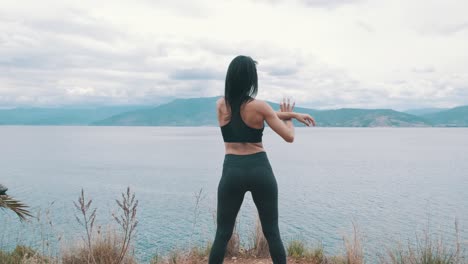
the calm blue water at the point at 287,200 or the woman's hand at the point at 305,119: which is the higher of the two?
the woman's hand at the point at 305,119

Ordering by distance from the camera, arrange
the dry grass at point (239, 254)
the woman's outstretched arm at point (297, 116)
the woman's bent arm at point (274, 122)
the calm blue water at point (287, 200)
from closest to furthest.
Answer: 1. the woman's bent arm at point (274, 122)
2. the woman's outstretched arm at point (297, 116)
3. the dry grass at point (239, 254)
4. the calm blue water at point (287, 200)

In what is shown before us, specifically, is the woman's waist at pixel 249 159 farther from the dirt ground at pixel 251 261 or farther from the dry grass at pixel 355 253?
the dirt ground at pixel 251 261

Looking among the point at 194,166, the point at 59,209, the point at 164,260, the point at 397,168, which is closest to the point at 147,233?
the point at 59,209

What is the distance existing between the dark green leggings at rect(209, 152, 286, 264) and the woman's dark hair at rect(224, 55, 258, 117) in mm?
416

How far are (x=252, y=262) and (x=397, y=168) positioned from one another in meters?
48.8

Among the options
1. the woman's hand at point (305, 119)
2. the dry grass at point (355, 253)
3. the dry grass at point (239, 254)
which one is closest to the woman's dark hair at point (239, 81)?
the woman's hand at point (305, 119)

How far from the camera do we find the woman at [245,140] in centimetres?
321

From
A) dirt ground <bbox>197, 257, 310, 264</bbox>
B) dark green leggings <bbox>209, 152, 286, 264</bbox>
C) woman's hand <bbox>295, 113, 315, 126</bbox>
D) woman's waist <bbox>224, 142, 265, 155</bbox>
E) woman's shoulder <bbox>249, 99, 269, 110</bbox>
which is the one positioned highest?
woman's shoulder <bbox>249, 99, 269, 110</bbox>

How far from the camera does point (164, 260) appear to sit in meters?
5.48

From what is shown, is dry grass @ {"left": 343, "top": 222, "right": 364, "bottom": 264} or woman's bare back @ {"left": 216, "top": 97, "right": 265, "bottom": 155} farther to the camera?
dry grass @ {"left": 343, "top": 222, "right": 364, "bottom": 264}

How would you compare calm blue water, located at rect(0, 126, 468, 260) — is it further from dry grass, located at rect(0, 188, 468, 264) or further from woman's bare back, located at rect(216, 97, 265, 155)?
woman's bare back, located at rect(216, 97, 265, 155)

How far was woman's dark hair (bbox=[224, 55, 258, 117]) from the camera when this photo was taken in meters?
3.24

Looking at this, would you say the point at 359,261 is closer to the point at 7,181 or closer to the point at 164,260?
the point at 164,260

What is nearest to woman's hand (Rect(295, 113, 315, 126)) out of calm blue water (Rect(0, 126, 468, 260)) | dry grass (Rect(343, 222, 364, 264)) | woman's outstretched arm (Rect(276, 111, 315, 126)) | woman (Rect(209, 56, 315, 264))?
woman's outstretched arm (Rect(276, 111, 315, 126))
